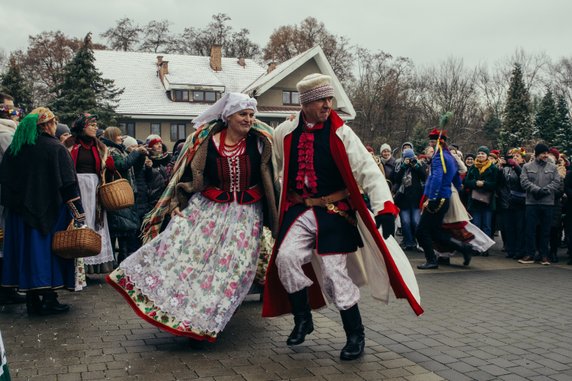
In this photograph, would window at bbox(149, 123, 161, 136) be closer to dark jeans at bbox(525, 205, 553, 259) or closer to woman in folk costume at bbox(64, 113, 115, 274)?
dark jeans at bbox(525, 205, 553, 259)

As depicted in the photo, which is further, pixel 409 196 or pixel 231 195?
pixel 409 196

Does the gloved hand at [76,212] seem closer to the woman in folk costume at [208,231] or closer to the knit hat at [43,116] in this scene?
the knit hat at [43,116]

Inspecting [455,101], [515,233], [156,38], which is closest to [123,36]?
[156,38]

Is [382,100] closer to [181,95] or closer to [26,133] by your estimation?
[181,95]

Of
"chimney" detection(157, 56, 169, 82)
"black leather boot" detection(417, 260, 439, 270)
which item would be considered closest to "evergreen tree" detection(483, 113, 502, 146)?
"chimney" detection(157, 56, 169, 82)

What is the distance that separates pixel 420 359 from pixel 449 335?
2.83 feet

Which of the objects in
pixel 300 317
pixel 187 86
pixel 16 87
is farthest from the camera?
pixel 187 86

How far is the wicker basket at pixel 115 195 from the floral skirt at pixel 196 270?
2338 mm

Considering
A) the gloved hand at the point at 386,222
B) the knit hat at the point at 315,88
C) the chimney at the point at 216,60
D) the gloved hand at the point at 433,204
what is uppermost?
the chimney at the point at 216,60

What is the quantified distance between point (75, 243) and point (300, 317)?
93.6 inches

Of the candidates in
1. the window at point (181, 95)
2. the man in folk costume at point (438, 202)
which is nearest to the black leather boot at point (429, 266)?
the man in folk costume at point (438, 202)

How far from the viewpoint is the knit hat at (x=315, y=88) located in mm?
4984

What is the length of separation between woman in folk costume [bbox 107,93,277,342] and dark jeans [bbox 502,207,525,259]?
24.0ft

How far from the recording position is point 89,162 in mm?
7883
